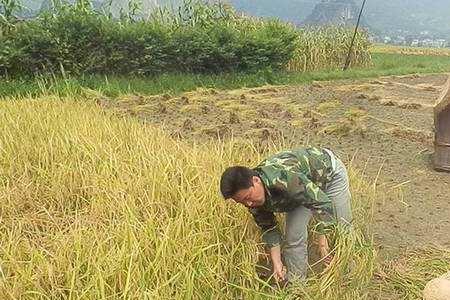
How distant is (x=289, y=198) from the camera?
2822 mm

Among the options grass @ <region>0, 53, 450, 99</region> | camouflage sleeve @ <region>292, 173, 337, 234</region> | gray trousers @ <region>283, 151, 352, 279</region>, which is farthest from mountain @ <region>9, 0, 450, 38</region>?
gray trousers @ <region>283, 151, 352, 279</region>

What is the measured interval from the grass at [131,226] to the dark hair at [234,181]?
0.98ft

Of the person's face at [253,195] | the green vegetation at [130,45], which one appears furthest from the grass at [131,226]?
the green vegetation at [130,45]

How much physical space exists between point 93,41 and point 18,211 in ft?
21.1

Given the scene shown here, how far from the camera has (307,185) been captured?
2.87 meters

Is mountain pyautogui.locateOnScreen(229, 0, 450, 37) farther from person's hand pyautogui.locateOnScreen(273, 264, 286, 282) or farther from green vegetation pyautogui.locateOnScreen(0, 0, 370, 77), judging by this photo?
person's hand pyautogui.locateOnScreen(273, 264, 286, 282)

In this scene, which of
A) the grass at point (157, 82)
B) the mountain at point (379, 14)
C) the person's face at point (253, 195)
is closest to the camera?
the person's face at point (253, 195)

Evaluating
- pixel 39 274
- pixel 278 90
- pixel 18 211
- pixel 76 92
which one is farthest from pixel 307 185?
pixel 278 90

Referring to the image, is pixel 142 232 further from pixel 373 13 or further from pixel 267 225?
pixel 373 13

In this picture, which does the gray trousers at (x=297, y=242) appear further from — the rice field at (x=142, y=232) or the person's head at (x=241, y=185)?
the person's head at (x=241, y=185)

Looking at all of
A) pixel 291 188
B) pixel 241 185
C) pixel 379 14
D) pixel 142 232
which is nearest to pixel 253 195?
pixel 241 185

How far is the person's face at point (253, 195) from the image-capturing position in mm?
2621

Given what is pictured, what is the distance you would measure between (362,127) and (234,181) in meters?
4.01

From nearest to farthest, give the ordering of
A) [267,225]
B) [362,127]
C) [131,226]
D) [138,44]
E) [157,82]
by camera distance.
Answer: [131,226] < [267,225] < [362,127] < [157,82] < [138,44]
